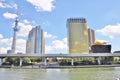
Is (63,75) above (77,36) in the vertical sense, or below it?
below

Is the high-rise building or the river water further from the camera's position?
the high-rise building

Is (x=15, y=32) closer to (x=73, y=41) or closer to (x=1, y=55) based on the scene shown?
(x=1, y=55)

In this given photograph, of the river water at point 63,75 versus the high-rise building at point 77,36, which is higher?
the high-rise building at point 77,36

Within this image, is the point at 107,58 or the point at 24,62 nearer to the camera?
the point at 24,62

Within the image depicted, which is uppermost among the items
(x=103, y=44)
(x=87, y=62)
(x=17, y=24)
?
(x=17, y=24)

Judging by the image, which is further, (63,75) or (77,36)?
(77,36)

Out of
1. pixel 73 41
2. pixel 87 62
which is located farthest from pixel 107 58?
pixel 73 41

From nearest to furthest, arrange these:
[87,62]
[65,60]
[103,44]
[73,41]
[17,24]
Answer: [87,62] < [65,60] < [103,44] < [17,24] < [73,41]

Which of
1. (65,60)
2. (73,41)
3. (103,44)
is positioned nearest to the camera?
(65,60)

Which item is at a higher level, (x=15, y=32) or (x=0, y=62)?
(x=15, y=32)

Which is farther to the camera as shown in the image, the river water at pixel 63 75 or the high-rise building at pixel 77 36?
the high-rise building at pixel 77 36

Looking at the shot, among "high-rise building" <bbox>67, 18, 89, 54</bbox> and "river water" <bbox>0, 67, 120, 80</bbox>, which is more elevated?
"high-rise building" <bbox>67, 18, 89, 54</bbox>

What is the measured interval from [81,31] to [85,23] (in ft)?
25.7

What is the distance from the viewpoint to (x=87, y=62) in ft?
359
